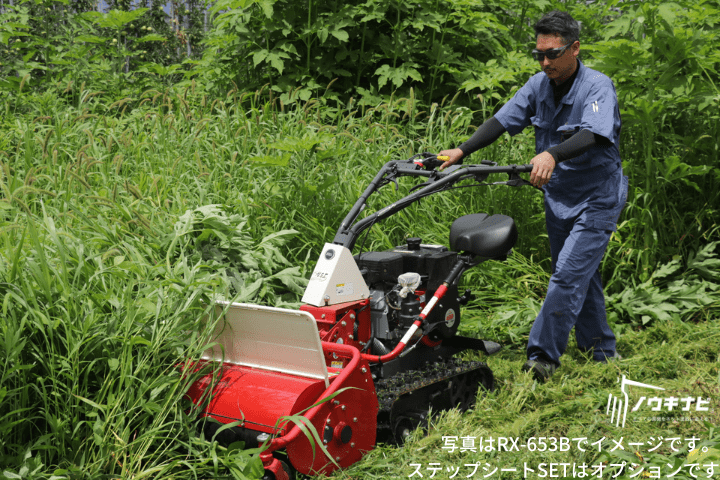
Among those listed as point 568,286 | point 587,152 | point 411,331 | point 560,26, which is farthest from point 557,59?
point 411,331

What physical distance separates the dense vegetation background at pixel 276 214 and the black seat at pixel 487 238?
2.56 feet

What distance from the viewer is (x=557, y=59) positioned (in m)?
3.79

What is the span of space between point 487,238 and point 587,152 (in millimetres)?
856

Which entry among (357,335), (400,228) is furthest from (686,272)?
(357,335)

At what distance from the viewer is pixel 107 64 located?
7.48 meters

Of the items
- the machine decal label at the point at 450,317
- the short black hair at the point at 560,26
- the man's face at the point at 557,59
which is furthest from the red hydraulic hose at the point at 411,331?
the short black hair at the point at 560,26

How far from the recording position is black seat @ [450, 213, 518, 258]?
354 cm

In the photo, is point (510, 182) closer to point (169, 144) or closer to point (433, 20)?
point (169, 144)

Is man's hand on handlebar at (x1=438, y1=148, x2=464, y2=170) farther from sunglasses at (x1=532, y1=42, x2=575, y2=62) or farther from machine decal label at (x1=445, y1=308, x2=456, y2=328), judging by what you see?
machine decal label at (x1=445, y1=308, x2=456, y2=328)

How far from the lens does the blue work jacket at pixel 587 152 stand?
3.73 metres

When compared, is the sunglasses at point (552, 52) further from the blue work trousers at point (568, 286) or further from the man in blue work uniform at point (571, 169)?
the blue work trousers at point (568, 286)

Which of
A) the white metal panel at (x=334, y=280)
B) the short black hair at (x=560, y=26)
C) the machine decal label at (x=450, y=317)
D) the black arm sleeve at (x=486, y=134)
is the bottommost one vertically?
the machine decal label at (x=450, y=317)

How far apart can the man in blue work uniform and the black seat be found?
357mm

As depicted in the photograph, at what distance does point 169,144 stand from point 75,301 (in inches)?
121
